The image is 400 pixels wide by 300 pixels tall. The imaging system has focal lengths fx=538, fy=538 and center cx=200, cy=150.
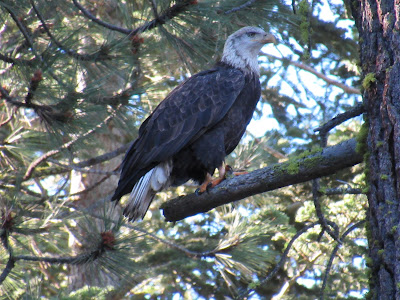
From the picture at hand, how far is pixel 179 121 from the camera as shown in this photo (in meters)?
4.33

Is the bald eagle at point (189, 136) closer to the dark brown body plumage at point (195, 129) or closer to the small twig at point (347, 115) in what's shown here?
the dark brown body plumage at point (195, 129)

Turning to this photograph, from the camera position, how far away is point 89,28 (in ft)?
20.6

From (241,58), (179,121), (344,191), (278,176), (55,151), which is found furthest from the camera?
(55,151)

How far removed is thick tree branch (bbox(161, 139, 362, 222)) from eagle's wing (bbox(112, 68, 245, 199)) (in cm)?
64

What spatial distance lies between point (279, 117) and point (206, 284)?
289 cm

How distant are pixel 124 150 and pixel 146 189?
192 centimetres

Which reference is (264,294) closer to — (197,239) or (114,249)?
(197,239)

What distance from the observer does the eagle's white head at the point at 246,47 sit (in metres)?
4.76

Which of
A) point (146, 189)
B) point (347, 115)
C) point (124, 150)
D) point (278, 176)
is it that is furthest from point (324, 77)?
point (347, 115)

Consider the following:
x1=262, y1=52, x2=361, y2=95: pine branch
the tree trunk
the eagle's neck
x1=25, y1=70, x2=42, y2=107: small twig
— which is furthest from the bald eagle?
x1=262, y1=52, x2=361, y2=95: pine branch

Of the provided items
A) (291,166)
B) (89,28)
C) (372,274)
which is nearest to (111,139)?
(89,28)

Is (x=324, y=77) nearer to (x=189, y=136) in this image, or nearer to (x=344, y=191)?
(x=189, y=136)

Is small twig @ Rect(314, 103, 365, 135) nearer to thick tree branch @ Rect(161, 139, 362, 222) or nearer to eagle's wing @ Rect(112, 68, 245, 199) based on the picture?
thick tree branch @ Rect(161, 139, 362, 222)

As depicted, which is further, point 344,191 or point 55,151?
point 55,151
